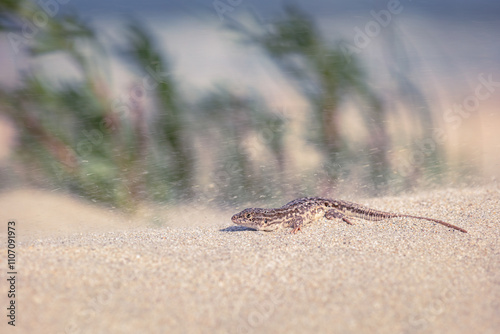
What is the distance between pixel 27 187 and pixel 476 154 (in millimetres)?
4958

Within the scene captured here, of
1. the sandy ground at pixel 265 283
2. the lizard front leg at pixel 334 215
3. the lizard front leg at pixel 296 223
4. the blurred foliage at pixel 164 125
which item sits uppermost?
the blurred foliage at pixel 164 125

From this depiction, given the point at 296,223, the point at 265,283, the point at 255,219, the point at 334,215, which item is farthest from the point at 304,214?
the point at 265,283

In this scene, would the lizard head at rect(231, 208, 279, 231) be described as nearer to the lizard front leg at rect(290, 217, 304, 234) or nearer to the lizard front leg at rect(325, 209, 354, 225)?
the lizard front leg at rect(290, 217, 304, 234)

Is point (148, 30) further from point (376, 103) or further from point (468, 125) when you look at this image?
point (468, 125)

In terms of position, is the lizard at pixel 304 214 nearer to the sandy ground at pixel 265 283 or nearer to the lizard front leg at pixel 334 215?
the lizard front leg at pixel 334 215

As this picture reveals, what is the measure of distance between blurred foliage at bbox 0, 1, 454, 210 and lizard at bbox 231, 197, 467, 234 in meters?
0.74

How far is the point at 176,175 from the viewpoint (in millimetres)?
4695

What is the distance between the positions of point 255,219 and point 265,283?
1470mm

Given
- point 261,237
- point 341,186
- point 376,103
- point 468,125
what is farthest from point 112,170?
point 468,125

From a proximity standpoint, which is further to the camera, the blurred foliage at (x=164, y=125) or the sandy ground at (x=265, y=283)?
the blurred foliage at (x=164, y=125)

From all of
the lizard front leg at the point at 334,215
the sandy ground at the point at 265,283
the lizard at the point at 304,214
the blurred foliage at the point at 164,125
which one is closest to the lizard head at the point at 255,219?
the lizard at the point at 304,214

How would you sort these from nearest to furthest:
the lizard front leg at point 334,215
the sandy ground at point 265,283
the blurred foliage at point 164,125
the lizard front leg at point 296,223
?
1. the sandy ground at point 265,283
2. the lizard front leg at point 296,223
3. the lizard front leg at point 334,215
4. the blurred foliage at point 164,125

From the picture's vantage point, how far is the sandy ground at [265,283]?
6.60 feet

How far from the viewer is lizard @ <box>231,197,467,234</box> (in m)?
3.86
